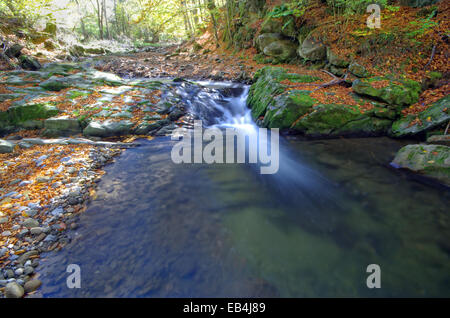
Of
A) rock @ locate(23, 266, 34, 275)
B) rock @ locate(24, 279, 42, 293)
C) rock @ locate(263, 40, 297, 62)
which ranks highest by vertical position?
rock @ locate(263, 40, 297, 62)

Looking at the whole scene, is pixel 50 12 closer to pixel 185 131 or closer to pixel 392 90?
pixel 185 131

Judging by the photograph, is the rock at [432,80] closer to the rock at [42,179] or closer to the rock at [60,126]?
the rock at [42,179]

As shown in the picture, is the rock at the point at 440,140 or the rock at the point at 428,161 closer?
the rock at the point at 428,161

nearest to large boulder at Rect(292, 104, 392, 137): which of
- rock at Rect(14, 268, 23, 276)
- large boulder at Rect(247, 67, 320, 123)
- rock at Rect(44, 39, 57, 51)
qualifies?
large boulder at Rect(247, 67, 320, 123)

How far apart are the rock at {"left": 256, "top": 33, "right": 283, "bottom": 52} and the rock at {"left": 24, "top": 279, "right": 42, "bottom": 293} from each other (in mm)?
13718

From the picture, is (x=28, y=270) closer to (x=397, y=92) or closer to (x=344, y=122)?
(x=344, y=122)

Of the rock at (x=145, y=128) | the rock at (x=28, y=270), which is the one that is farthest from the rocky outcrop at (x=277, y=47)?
the rock at (x=28, y=270)

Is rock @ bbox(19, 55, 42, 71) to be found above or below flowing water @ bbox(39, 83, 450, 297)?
above

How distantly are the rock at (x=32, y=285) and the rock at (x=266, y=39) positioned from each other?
13.7 meters

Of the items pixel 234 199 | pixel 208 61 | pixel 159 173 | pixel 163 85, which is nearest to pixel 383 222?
pixel 234 199

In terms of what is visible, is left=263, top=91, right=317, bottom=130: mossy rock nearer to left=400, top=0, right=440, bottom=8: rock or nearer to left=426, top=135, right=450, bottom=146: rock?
left=426, top=135, right=450, bottom=146: rock

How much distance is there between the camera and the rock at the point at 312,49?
954 centimetres

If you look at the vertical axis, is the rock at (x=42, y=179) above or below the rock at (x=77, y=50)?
below

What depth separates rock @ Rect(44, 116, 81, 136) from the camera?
623 centimetres
